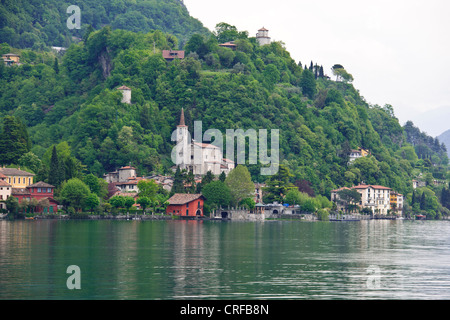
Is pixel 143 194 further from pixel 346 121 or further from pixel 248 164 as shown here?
pixel 346 121

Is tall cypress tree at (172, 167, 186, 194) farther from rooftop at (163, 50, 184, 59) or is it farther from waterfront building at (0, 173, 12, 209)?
rooftop at (163, 50, 184, 59)

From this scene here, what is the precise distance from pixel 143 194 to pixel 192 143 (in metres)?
23.7

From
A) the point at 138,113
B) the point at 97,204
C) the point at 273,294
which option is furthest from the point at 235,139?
the point at 273,294

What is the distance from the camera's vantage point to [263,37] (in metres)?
181

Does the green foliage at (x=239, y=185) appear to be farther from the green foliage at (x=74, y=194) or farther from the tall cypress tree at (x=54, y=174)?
the tall cypress tree at (x=54, y=174)

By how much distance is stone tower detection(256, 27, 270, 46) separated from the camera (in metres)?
180

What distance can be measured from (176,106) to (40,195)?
5235 centimetres

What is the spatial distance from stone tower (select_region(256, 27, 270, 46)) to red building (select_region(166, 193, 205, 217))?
263 ft

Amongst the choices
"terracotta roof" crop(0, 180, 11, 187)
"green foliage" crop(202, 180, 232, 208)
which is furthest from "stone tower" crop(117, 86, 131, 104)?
"terracotta roof" crop(0, 180, 11, 187)

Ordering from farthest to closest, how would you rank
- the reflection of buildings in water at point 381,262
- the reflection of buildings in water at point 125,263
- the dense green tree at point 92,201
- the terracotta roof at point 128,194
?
the terracotta roof at point 128,194
the dense green tree at point 92,201
the reflection of buildings in water at point 381,262
the reflection of buildings in water at point 125,263

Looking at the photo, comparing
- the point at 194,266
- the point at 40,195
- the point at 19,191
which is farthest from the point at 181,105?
the point at 194,266

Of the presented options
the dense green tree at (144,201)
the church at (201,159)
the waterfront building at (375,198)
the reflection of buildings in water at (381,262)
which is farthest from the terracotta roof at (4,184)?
the waterfront building at (375,198)

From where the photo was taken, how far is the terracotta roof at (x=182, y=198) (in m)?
106

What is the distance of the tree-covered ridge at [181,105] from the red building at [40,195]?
26.7m
